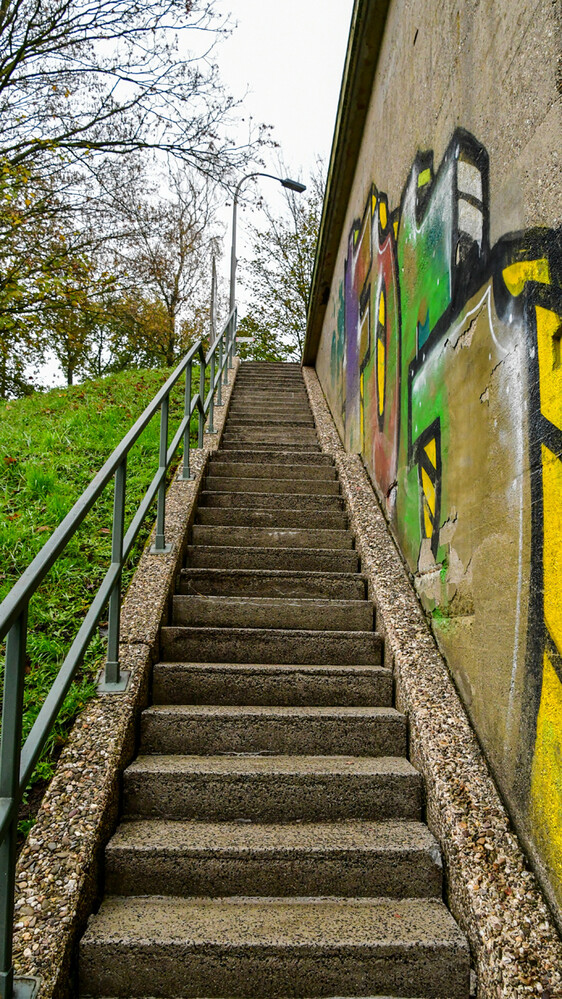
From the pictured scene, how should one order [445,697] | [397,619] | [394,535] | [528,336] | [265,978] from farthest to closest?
[394,535] → [397,619] → [445,697] → [528,336] → [265,978]

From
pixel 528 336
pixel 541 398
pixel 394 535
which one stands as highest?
pixel 528 336

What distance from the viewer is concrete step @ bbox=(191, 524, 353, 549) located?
13.7 feet

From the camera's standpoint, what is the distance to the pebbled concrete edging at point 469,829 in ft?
5.59

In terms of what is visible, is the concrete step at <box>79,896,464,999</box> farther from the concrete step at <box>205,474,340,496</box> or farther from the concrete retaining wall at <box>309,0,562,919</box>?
the concrete step at <box>205,474,340,496</box>

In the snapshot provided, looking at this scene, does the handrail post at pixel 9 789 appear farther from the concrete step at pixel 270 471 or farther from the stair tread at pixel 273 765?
the concrete step at pixel 270 471

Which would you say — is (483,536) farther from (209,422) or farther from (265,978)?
(209,422)

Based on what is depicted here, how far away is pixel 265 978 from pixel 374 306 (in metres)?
4.36

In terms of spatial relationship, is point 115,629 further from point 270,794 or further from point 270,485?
point 270,485

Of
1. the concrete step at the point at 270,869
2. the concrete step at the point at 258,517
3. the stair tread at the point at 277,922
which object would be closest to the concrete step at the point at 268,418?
the concrete step at the point at 258,517

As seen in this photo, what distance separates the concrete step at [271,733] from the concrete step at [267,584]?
1.01 m

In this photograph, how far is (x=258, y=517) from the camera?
14.5 ft

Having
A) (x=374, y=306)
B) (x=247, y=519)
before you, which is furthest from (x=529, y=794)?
(x=374, y=306)

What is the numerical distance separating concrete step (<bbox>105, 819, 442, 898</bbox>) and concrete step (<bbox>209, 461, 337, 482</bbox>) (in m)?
3.34

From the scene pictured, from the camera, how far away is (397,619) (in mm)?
3170
